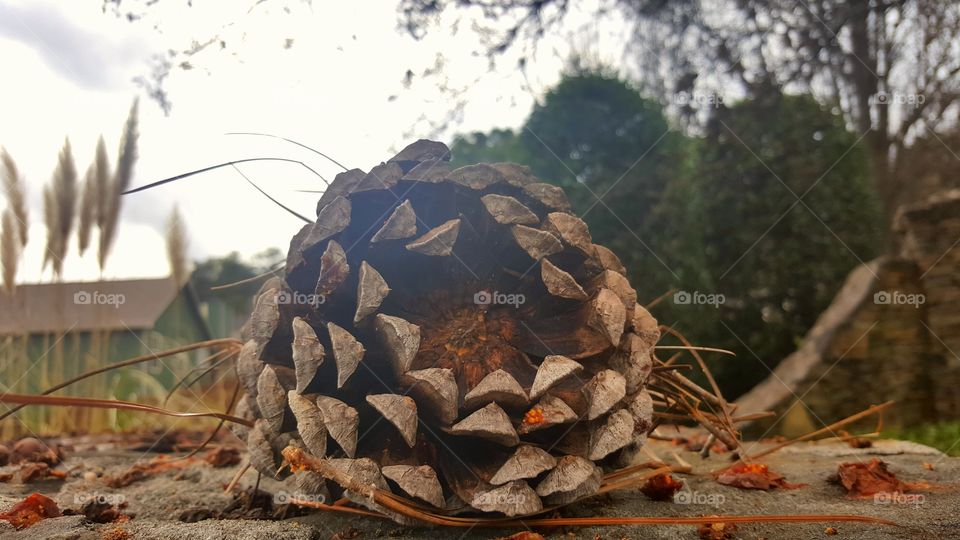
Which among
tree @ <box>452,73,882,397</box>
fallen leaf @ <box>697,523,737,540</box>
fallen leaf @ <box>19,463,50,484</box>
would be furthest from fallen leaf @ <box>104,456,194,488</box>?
tree @ <box>452,73,882,397</box>

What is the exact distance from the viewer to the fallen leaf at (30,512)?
136 cm

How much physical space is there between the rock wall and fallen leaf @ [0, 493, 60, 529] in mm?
4224

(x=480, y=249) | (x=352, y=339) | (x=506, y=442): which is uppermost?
(x=480, y=249)

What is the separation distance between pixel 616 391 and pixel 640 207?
169 inches

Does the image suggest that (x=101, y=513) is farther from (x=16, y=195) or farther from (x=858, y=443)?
(x=858, y=443)

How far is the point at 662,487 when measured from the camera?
1.57 m

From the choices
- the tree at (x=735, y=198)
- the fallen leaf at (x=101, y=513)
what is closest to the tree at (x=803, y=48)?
the tree at (x=735, y=198)

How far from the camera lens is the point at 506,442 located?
4.25 ft

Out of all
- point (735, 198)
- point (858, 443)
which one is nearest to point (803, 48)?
point (735, 198)

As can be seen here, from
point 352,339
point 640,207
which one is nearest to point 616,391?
point 352,339

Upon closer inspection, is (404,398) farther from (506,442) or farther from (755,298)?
(755,298)

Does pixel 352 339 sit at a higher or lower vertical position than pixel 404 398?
higher

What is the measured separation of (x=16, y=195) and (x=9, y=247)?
0.79ft

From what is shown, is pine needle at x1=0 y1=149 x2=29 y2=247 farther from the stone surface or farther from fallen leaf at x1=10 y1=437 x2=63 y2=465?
the stone surface
